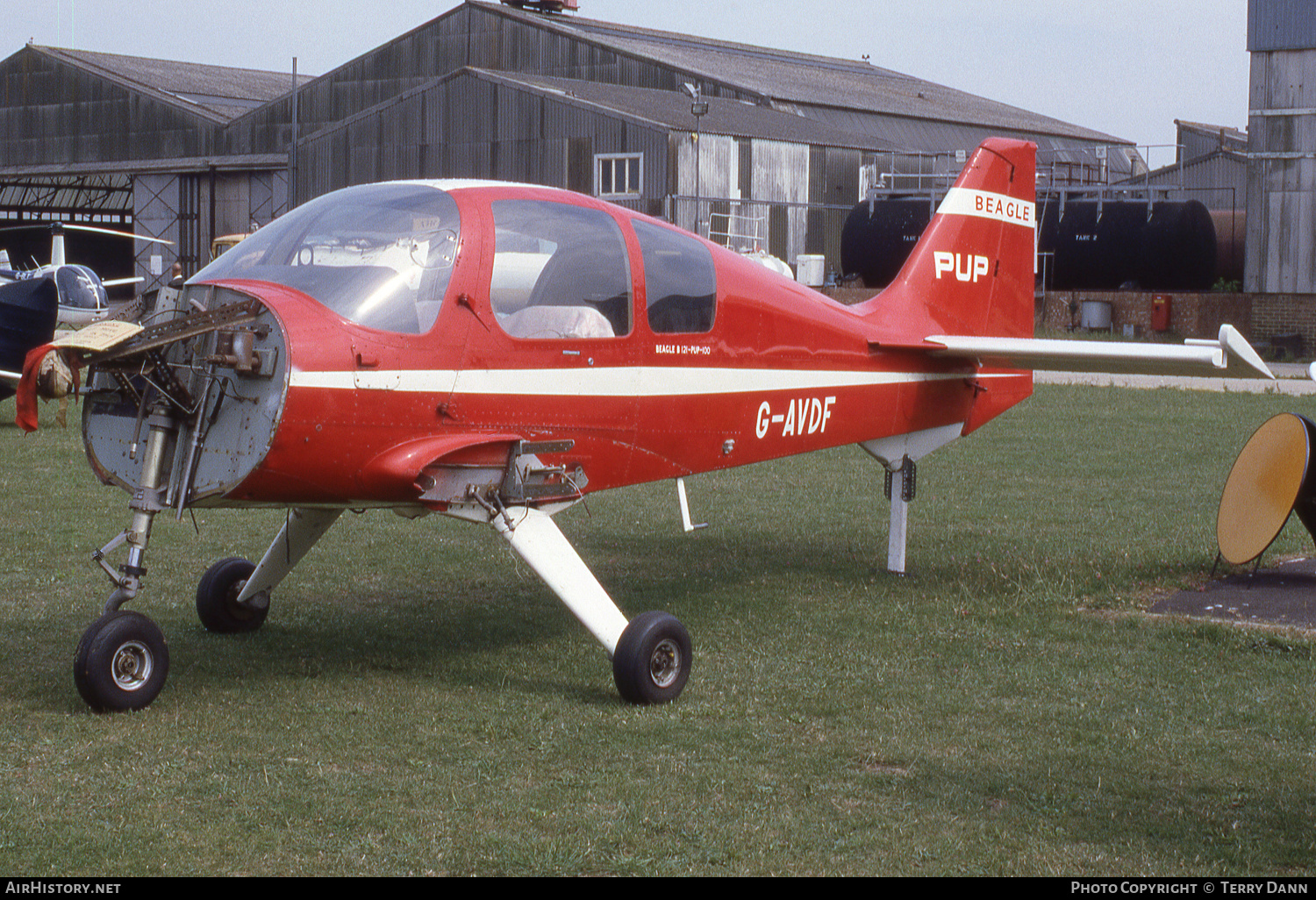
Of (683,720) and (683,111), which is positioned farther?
(683,111)

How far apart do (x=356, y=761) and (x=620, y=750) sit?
3.55 feet

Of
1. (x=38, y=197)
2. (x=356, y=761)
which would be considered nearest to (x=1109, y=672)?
(x=356, y=761)

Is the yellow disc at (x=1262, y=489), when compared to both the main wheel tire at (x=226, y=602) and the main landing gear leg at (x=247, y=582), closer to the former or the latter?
the main landing gear leg at (x=247, y=582)

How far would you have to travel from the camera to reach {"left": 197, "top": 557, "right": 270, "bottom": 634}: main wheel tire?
24.6 feet

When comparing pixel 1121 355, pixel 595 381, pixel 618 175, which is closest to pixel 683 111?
pixel 618 175

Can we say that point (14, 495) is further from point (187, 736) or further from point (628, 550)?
point (187, 736)

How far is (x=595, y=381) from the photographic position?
6758 mm

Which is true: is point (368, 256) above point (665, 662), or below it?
above

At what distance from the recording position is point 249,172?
167 ft

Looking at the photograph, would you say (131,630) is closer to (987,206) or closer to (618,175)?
(987,206)

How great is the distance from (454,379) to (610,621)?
1365mm

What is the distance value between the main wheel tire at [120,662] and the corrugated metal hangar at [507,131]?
33.2 meters

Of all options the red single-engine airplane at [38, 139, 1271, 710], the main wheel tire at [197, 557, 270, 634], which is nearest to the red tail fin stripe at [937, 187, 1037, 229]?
the red single-engine airplane at [38, 139, 1271, 710]

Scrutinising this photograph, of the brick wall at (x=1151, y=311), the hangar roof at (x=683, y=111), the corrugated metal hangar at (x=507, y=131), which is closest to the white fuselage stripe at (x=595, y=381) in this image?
the brick wall at (x=1151, y=311)
